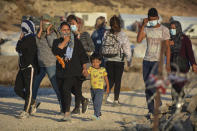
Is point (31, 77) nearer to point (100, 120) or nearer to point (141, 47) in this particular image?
point (100, 120)

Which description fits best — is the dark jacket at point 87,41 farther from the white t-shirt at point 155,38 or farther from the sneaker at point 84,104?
the white t-shirt at point 155,38

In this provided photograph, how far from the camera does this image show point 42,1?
236 feet

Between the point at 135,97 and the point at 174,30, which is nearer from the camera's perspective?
the point at 174,30

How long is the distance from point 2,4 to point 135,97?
57.8m

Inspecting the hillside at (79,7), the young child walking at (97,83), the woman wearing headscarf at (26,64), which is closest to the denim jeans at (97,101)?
the young child walking at (97,83)

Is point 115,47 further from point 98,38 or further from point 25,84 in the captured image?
point 25,84

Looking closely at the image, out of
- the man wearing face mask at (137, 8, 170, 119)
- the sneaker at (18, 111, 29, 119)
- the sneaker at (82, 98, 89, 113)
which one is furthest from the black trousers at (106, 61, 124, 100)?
the sneaker at (18, 111, 29, 119)

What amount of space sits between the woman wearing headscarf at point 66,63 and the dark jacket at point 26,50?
784 millimetres

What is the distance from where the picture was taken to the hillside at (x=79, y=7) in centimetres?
6612

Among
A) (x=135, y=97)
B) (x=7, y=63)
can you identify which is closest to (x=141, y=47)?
(x=7, y=63)

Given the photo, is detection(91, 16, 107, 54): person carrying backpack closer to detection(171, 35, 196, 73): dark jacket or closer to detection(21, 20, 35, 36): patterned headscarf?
detection(21, 20, 35, 36): patterned headscarf

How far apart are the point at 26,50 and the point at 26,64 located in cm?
26

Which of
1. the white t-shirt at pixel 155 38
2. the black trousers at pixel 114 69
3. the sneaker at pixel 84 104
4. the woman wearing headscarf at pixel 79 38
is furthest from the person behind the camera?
the black trousers at pixel 114 69

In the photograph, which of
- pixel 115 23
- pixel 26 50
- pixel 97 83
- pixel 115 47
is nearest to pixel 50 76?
pixel 26 50
